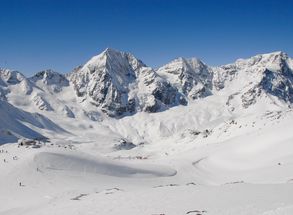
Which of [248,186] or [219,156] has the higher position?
[219,156]

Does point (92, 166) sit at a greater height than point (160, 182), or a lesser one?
greater

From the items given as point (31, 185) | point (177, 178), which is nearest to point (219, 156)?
point (177, 178)

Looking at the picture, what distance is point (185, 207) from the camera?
97.5ft

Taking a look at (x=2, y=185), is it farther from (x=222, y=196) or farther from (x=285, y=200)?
(x=285, y=200)

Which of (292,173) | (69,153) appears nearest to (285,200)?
(292,173)

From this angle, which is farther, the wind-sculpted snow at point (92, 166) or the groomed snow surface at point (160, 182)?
the wind-sculpted snow at point (92, 166)

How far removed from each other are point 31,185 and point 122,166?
19793mm

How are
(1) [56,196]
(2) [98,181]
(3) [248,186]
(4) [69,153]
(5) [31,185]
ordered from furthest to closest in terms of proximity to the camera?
(4) [69,153], (2) [98,181], (5) [31,185], (1) [56,196], (3) [248,186]

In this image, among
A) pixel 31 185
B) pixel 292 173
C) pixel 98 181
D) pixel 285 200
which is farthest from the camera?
pixel 98 181

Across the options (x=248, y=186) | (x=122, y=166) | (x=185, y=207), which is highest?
(x=122, y=166)

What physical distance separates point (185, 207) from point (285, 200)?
6.82m

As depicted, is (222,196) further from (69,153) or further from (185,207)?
(69,153)

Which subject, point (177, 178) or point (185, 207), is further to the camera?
point (177, 178)

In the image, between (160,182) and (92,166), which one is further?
(92,166)
